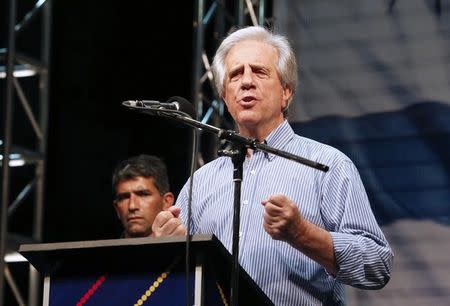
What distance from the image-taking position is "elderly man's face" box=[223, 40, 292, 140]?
3.42 m

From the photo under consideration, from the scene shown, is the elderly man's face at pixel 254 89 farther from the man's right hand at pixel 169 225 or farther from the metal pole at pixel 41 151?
the metal pole at pixel 41 151

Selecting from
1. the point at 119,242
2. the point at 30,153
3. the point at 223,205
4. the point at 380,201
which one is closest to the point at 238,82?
the point at 223,205

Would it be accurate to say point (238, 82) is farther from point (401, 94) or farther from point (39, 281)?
point (39, 281)

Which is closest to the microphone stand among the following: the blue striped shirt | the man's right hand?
the man's right hand

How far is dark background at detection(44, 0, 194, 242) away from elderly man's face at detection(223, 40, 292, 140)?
11.2ft

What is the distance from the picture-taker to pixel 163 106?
9.73 feet

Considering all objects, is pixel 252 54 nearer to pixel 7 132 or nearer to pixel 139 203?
pixel 7 132

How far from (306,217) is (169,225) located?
0.51 meters

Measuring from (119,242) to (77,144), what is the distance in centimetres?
452

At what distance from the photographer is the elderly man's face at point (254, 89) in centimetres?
342

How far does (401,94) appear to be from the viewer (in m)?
5.36

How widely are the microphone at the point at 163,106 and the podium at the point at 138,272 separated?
47cm

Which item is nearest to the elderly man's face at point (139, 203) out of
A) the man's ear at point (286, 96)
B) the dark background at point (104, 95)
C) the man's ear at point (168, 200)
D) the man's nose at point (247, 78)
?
the man's ear at point (168, 200)

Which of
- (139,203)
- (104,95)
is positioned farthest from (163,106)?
(104,95)
